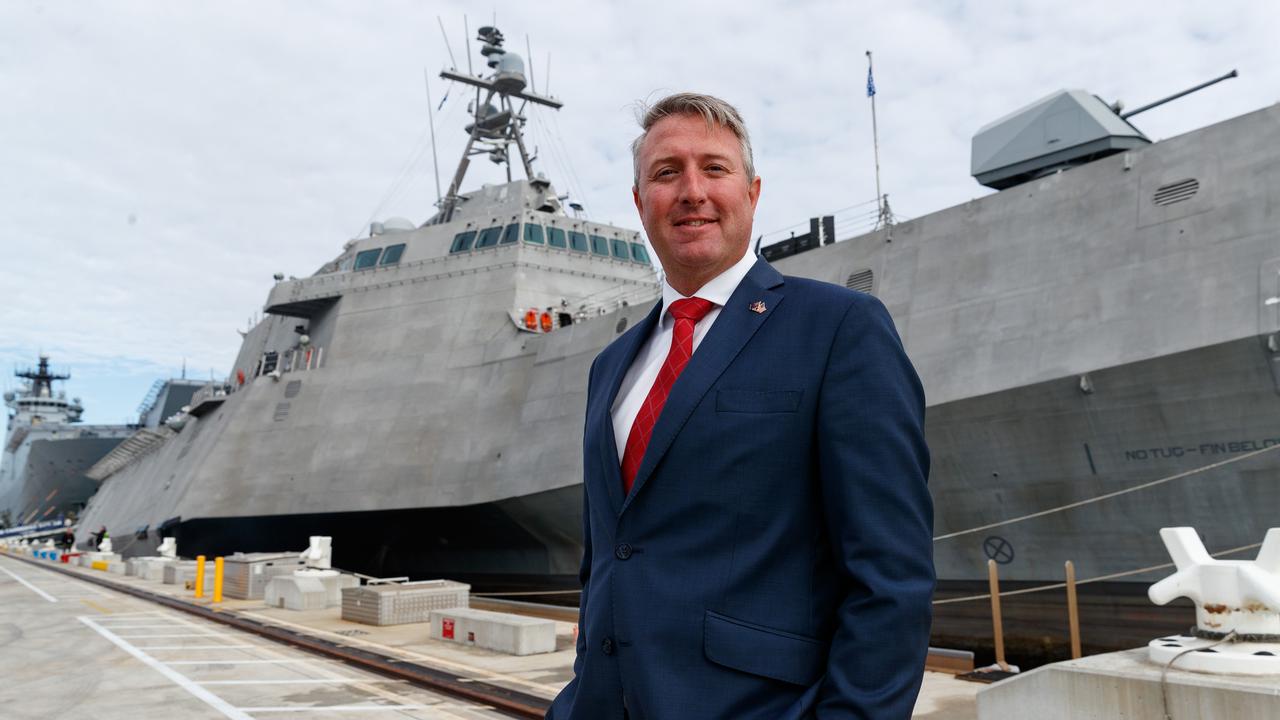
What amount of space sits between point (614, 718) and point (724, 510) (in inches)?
22.9

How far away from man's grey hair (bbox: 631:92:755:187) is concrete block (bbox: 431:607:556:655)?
324 inches

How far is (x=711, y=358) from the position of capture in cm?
206

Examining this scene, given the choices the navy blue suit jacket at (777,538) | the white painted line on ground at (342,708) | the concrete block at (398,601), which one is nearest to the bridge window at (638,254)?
the concrete block at (398,601)

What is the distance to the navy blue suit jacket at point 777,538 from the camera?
1.80 metres

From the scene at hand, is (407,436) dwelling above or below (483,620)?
above

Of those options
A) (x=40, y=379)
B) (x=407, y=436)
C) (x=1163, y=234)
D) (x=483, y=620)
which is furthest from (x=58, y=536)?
(x=1163, y=234)

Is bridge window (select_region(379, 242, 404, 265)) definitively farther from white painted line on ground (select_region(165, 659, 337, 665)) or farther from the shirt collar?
the shirt collar

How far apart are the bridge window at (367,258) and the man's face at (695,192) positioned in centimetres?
2353

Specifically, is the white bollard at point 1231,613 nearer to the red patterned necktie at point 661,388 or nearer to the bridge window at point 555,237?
the red patterned necktie at point 661,388

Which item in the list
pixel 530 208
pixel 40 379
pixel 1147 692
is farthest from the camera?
pixel 40 379

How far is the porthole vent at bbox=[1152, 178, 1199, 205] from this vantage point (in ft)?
33.6

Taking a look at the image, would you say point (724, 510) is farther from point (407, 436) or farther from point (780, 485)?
point (407, 436)

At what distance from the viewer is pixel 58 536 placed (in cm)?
5838

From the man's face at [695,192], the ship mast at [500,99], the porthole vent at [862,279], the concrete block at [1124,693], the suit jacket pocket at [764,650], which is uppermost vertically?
the ship mast at [500,99]
